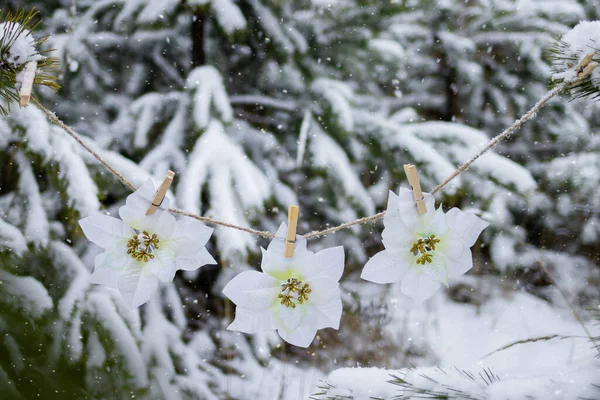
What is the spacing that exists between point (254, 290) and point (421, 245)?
22cm

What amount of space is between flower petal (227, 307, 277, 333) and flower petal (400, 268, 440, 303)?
0.18 m

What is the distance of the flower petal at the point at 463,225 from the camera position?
1.85ft

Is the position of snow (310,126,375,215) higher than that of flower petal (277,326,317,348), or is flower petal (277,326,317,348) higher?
snow (310,126,375,215)

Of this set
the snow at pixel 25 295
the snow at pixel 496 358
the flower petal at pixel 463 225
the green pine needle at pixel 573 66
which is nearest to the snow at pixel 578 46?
the green pine needle at pixel 573 66

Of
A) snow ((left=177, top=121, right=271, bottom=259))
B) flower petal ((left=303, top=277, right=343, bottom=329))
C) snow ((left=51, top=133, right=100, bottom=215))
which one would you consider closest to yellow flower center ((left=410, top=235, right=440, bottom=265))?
flower petal ((left=303, top=277, right=343, bottom=329))

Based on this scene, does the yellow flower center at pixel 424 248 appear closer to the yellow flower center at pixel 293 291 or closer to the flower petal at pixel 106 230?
the yellow flower center at pixel 293 291

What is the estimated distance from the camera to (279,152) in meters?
1.98

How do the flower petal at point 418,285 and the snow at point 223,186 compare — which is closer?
the flower petal at point 418,285

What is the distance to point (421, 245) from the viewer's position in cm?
56

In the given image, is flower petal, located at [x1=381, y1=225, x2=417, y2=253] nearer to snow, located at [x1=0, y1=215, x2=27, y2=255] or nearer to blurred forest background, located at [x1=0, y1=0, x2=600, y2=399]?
blurred forest background, located at [x1=0, y1=0, x2=600, y2=399]

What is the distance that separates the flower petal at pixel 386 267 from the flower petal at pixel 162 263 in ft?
0.81

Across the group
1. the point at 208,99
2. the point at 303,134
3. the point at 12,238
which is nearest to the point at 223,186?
the point at 208,99

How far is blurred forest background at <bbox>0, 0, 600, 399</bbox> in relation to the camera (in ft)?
3.26

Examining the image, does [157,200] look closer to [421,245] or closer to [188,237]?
[188,237]
